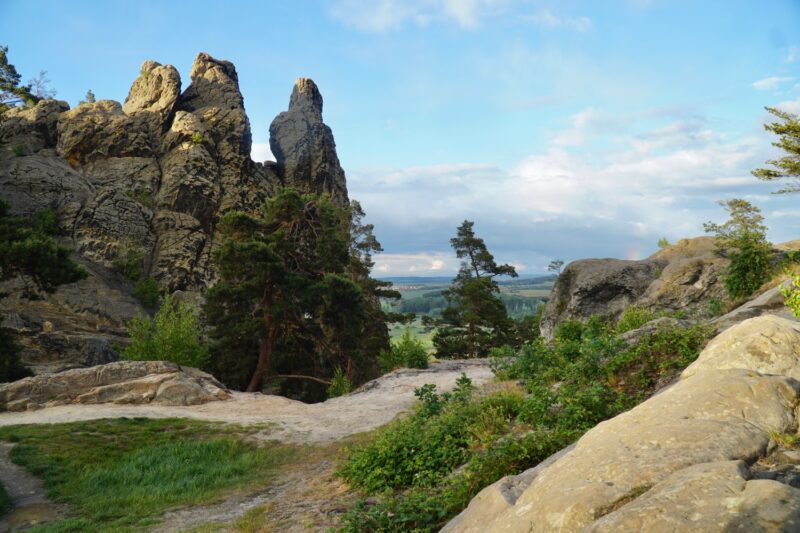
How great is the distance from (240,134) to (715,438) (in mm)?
57492

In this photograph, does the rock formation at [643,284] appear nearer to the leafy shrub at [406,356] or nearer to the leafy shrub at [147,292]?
the leafy shrub at [406,356]

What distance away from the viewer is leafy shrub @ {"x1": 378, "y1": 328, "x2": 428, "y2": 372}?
1000 inches

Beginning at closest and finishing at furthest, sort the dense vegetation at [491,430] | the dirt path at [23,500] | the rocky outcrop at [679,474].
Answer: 1. the rocky outcrop at [679,474]
2. the dense vegetation at [491,430]
3. the dirt path at [23,500]

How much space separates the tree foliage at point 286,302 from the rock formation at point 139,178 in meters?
8.01

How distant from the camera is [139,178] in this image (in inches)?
1891

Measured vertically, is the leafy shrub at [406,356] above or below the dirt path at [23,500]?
below

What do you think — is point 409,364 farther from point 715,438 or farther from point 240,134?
point 240,134

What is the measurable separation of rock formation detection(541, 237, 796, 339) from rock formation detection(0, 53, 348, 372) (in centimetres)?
2589

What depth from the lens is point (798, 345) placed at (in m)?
5.78

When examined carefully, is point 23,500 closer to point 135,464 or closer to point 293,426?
point 135,464

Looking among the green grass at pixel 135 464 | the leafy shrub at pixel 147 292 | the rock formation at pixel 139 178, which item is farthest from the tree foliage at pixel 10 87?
the green grass at pixel 135 464

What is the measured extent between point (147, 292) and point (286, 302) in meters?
18.7

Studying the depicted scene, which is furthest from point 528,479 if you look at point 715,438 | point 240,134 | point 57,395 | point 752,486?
point 240,134

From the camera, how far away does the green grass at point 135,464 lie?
8203mm
